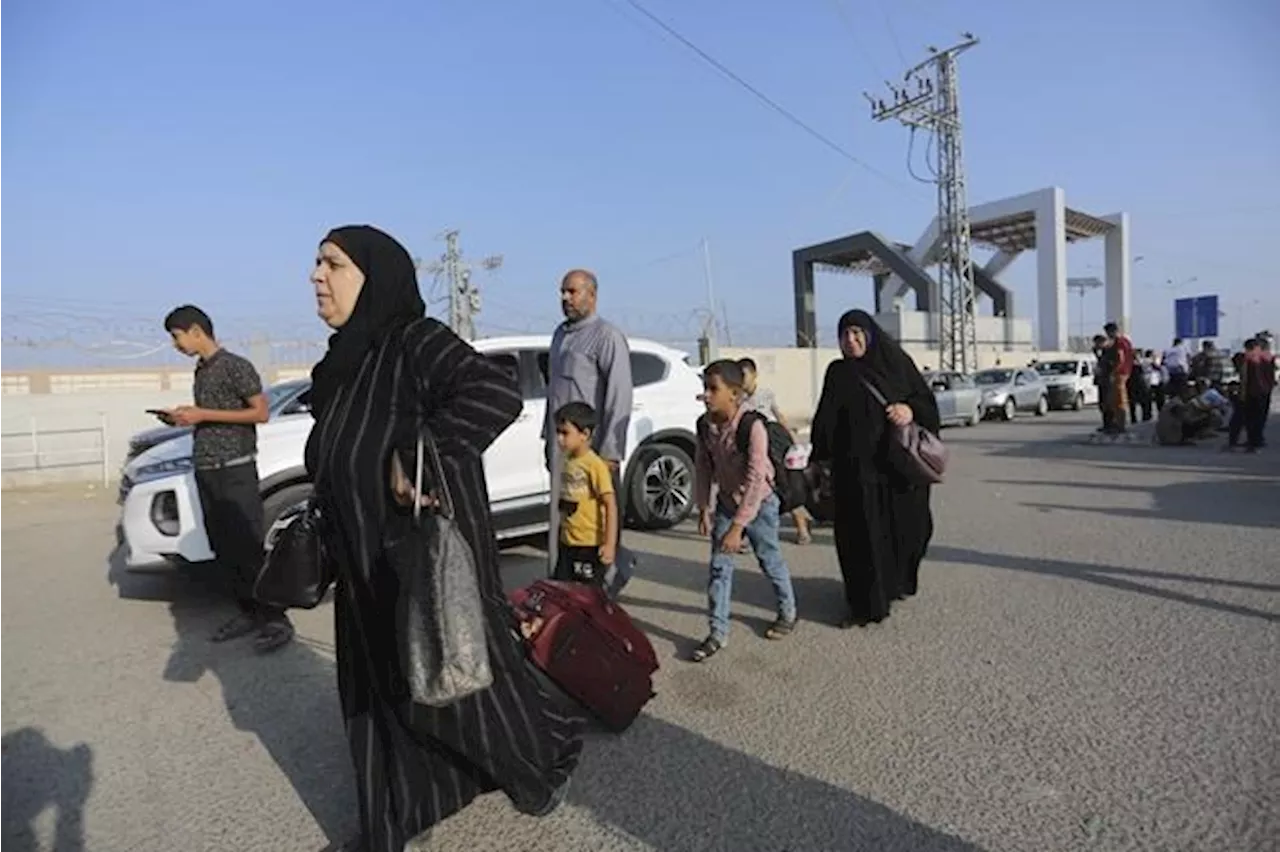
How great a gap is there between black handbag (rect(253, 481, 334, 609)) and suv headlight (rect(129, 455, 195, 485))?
3.24 metres

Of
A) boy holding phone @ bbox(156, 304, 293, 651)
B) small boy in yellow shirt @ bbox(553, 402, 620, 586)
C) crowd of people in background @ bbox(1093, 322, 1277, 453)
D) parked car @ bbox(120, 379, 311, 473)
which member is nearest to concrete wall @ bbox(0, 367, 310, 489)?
parked car @ bbox(120, 379, 311, 473)

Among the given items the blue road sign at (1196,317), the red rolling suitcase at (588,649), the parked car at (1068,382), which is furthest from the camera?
the blue road sign at (1196,317)

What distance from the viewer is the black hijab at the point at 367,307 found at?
94.8 inches

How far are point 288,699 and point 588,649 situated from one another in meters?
1.73

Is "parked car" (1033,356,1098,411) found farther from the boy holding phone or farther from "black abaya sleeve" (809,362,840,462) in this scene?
the boy holding phone

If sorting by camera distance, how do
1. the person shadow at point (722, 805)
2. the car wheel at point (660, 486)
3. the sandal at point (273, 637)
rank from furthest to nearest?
the car wheel at point (660, 486) < the sandal at point (273, 637) < the person shadow at point (722, 805)

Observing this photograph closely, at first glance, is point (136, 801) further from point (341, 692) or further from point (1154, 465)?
point (1154, 465)

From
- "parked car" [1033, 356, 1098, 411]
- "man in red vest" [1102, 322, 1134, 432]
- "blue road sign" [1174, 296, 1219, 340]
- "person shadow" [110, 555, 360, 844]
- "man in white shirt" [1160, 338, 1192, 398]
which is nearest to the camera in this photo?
"person shadow" [110, 555, 360, 844]

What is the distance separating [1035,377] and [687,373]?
20659mm

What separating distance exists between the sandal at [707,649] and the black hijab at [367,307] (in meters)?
2.46

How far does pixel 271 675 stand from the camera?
4227mm

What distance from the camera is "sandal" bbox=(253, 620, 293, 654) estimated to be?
4.60m

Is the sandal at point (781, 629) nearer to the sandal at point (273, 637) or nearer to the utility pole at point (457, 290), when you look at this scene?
the sandal at point (273, 637)

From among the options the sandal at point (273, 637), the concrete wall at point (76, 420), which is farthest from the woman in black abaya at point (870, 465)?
the concrete wall at point (76, 420)
